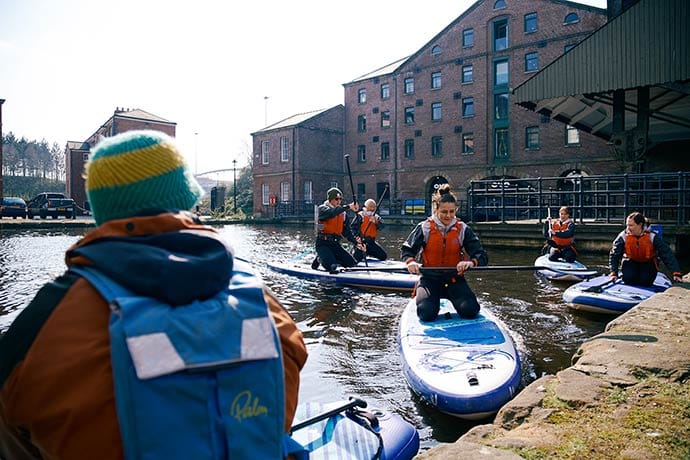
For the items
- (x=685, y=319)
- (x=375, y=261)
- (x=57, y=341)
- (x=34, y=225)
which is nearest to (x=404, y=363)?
(x=685, y=319)

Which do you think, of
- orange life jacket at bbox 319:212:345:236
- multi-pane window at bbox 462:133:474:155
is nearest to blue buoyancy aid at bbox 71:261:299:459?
orange life jacket at bbox 319:212:345:236

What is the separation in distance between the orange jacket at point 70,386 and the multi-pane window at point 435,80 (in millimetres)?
35747

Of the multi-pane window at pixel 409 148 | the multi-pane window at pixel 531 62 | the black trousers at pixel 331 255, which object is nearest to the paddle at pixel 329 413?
the black trousers at pixel 331 255

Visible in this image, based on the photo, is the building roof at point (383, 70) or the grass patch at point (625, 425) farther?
the building roof at point (383, 70)

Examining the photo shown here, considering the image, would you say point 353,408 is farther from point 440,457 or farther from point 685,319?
point 685,319

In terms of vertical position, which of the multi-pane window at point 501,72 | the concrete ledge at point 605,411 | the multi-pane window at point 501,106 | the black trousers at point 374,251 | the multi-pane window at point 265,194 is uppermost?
the multi-pane window at point 501,72

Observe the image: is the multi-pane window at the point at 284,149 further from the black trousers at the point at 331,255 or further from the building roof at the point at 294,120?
the black trousers at the point at 331,255

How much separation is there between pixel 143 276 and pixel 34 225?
98.3 feet

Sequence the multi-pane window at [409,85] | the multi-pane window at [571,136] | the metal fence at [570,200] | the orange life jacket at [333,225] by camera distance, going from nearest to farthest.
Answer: the orange life jacket at [333,225] → the metal fence at [570,200] → the multi-pane window at [571,136] → the multi-pane window at [409,85]

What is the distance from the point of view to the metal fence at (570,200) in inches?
577

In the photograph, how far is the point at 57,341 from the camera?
126 centimetres

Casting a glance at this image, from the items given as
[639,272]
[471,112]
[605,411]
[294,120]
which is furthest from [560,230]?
[294,120]

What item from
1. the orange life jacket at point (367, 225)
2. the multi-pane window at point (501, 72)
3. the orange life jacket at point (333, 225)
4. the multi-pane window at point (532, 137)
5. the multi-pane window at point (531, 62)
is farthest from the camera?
the multi-pane window at point (501, 72)

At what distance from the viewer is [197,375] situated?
1347mm
